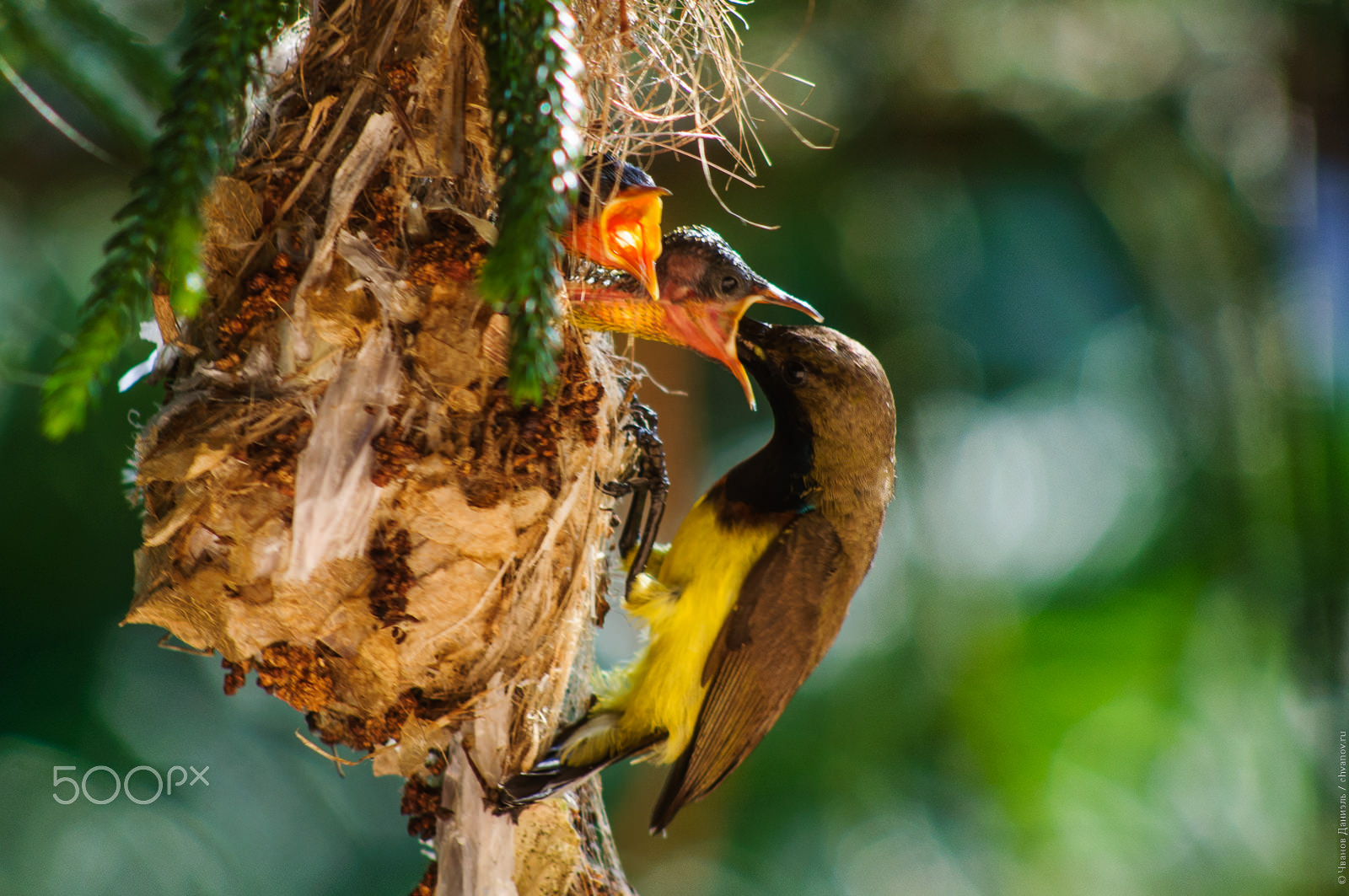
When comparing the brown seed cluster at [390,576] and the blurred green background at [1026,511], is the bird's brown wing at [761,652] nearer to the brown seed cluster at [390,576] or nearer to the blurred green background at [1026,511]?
the brown seed cluster at [390,576]

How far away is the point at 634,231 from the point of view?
1.19 m

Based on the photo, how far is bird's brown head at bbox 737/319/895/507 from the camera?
1565mm

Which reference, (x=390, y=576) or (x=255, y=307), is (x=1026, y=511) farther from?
(x=255, y=307)

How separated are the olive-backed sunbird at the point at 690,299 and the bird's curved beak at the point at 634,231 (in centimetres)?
5

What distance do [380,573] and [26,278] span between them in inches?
90.9

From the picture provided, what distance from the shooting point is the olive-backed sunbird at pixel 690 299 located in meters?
1.22

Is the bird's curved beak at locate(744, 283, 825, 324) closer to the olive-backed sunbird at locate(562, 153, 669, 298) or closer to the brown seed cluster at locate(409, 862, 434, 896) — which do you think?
the olive-backed sunbird at locate(562, 153, 669, 298)

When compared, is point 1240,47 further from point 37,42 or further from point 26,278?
point 26,278

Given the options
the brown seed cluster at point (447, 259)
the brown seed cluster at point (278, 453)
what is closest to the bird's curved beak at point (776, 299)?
the brown seed cluster at point (447, 259)

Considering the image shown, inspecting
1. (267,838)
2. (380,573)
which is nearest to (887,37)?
(380,573)

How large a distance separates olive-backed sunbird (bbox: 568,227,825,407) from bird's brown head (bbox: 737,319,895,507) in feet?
0.91

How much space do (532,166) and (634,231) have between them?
455 mm

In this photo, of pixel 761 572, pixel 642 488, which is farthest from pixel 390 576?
pixel 761 572

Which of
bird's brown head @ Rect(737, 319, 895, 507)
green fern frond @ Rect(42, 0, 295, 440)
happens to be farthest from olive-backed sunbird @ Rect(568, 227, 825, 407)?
green fern frond @ Rect(42, 0, 295, 440)
